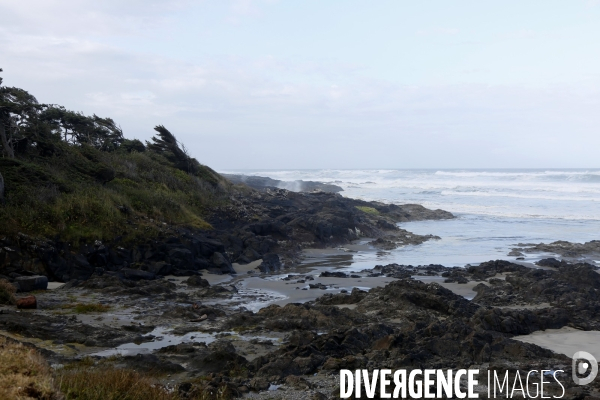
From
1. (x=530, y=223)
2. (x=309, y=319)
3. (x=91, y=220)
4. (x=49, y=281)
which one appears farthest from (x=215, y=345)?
(x=530, y=223)

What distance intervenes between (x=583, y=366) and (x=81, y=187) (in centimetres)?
1511

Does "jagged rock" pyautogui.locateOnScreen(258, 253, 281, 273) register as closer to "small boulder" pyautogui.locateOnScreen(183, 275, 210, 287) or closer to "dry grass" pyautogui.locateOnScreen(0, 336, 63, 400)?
"small boulder" pyautogui.locateOnScreen(183, 275, 210, 287)

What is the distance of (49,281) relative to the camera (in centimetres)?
1327

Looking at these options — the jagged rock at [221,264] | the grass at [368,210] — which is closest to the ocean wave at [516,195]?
the grass at [368,210]

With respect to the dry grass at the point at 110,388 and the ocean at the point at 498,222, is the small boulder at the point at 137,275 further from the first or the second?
the dry grass at the point at 110,388

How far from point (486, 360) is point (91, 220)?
1170 cm

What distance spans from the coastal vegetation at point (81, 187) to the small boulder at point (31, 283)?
2239 mm

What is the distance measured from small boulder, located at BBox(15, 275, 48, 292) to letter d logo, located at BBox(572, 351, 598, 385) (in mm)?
10223

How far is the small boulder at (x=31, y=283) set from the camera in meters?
11.7

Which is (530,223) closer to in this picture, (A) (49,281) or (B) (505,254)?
(B) (505,254)

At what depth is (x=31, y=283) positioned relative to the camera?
1177cm

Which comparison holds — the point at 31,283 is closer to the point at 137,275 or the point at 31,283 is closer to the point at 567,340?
the point at 137,275

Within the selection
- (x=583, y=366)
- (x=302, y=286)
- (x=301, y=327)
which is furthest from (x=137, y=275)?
(x=583, y=366)

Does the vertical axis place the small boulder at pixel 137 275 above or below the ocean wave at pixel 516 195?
below
